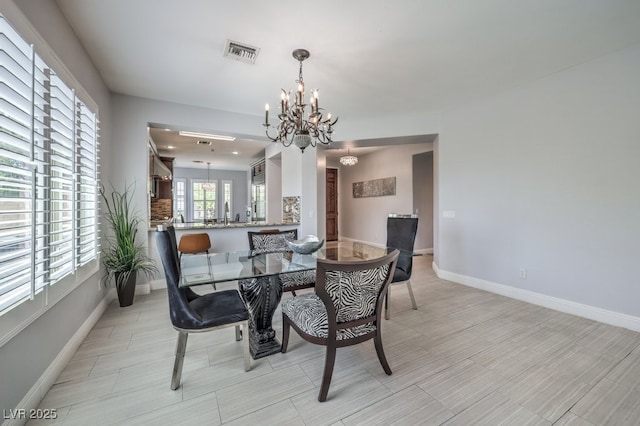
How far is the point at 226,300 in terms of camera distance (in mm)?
2023

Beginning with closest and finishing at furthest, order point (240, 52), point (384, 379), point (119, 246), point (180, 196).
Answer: point (384, 379) < point (240, 52) < point (119, 246) < point (180, 196)

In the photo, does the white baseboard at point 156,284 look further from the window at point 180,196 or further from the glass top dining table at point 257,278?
the window at point 180,196

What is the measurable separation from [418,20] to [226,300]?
2.66 metres

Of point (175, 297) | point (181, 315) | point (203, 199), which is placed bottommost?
point (181, 315)

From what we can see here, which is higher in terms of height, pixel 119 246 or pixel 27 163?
pixel 27 163

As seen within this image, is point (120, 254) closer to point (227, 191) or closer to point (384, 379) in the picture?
point (384, 379)

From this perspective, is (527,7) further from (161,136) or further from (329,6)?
(161,136)

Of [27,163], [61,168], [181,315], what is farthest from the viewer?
[61,168]

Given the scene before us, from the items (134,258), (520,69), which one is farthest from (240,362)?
(520,69)

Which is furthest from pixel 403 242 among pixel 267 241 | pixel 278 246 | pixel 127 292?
pixel 127 292

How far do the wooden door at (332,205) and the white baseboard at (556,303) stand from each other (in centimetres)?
462

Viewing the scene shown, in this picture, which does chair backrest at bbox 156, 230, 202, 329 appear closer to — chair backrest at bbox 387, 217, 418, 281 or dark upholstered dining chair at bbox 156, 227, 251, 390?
dark upholstered dining chair at bbox 156, 227, 251, 390

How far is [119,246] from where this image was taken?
3.00 m

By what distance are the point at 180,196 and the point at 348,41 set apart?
9.10m
